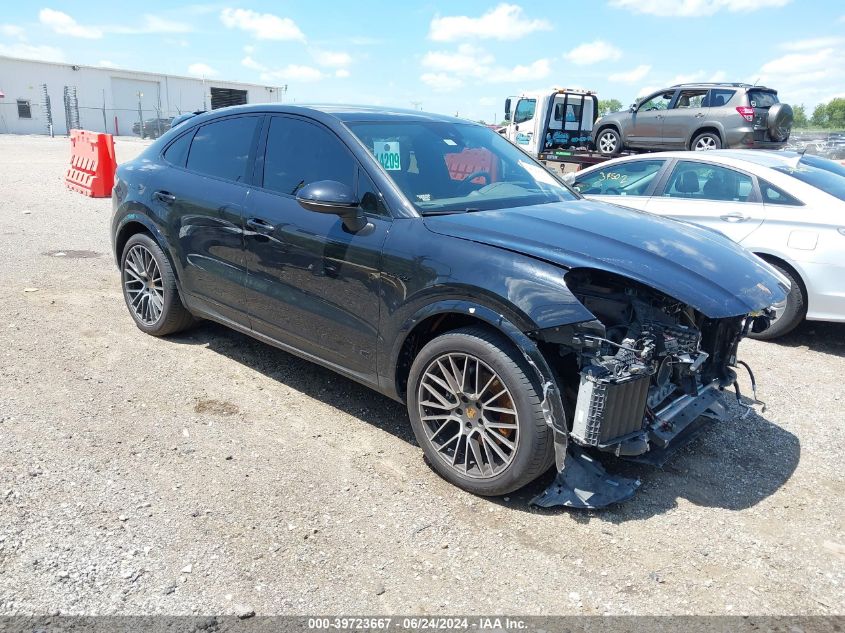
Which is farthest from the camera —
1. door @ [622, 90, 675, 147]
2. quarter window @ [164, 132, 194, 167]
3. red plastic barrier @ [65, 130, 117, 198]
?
door @ [622, 90, 675, 147]

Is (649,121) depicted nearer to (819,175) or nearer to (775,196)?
(819,175)

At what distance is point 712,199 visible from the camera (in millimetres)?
6348

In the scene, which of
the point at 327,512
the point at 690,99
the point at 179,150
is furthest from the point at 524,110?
the point at 327,512

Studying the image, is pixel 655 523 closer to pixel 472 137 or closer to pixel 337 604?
pixel 337 604

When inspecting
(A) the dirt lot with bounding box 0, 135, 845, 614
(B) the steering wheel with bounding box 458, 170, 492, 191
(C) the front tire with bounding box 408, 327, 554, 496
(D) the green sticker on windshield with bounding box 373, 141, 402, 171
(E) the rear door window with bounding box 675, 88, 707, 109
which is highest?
(E) the rear door window with bounding box 675, 88, 707, 109

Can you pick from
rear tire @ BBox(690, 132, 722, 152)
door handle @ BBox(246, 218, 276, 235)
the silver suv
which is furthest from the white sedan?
rear tire @ BBox(690, 132, 722, 152)

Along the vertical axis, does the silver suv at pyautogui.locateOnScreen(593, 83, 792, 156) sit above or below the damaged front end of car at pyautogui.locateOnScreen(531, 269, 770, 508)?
above

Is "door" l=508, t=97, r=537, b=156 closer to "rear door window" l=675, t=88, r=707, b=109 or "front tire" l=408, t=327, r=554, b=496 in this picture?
"rear door window" l=675, t=88, r=707, b=109

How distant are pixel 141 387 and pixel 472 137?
2802 millimetres

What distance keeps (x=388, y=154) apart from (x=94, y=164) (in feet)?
36.9

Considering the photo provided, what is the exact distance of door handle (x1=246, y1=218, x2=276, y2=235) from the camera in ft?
13.3

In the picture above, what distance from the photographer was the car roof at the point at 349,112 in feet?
13.2

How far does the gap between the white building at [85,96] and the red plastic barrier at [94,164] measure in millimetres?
29288

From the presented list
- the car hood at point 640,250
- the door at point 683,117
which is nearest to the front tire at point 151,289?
the car hood at point 640,250
